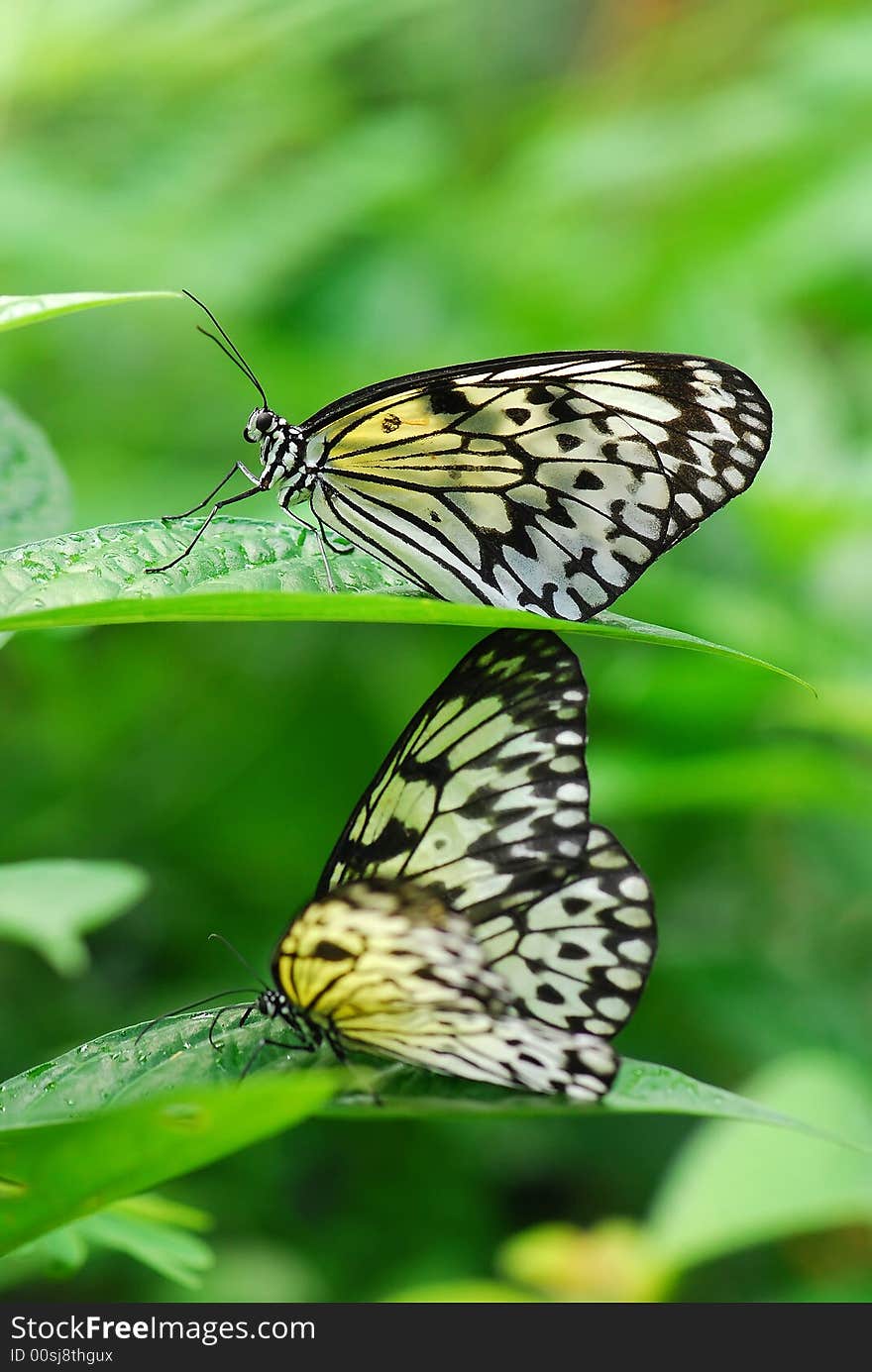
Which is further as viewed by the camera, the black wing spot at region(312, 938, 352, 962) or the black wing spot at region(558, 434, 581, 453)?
the black wing spot at region(558, 434, 581, 453)

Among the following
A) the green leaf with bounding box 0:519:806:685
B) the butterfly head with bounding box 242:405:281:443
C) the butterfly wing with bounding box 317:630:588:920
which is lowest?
the butterfly wing with bounding box 317:630:588:920

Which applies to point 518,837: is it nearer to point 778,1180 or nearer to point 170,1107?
point 170,1107

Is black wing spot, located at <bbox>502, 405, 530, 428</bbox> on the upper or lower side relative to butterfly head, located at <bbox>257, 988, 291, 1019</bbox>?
upper

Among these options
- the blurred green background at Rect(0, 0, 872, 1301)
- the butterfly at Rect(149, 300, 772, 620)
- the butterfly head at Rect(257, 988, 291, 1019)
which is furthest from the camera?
the blurred green background at Rect(0, 0, 872, 1301)

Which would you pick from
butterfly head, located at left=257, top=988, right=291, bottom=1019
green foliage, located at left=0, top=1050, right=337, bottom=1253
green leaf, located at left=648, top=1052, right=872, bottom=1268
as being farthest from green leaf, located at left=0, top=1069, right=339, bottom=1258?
green leaf, located at left=648, top=1052, right=872, bottom=1268

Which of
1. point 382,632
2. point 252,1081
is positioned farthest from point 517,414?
point 382,632

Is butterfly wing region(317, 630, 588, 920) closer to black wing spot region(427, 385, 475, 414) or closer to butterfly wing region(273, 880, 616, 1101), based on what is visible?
butterfly wing region(273, 880, 616, 1101)

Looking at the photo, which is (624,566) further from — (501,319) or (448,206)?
(448,206)
